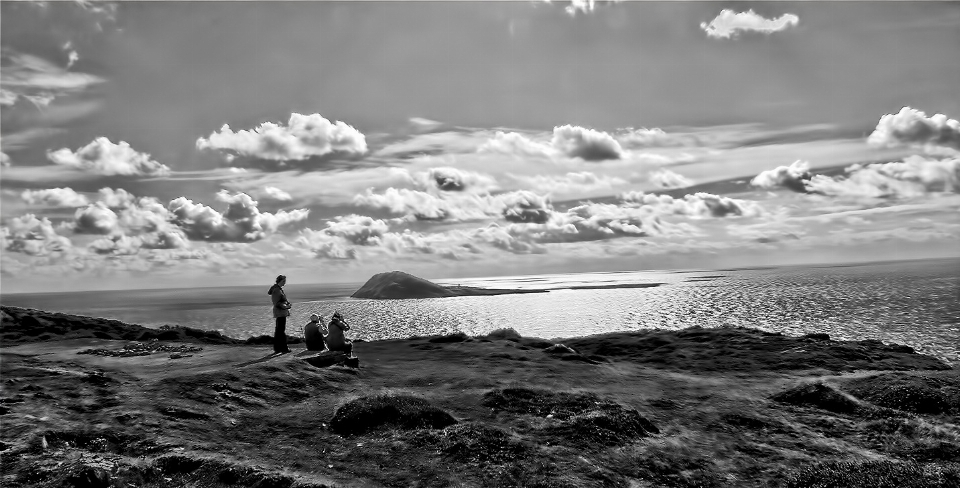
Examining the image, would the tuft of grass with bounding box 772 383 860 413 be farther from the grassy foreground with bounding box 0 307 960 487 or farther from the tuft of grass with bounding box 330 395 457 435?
the tuft of grass with bounding box 330 395 457 435

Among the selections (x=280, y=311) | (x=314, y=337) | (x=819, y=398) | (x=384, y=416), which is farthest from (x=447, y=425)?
(x=819, y=398)

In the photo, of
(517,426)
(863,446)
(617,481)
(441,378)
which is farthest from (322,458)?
(863,446)

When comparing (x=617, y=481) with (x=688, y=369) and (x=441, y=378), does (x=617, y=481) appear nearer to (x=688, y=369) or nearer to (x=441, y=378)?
(x=441, y=378)

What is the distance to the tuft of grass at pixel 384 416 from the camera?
1392 centimetres

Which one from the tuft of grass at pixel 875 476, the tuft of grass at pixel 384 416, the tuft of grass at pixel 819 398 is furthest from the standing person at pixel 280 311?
the tuft of grass at pixel 819 398

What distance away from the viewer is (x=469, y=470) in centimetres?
1177

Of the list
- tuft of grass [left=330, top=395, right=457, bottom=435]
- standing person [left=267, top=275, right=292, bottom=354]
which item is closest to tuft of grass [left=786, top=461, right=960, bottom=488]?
tuft of grass [left=330, top=395, right=457, bottom=435]

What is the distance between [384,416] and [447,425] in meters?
1.86

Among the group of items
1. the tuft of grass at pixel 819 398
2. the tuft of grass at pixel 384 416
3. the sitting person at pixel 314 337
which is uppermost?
the sitting person at pixel 314 337

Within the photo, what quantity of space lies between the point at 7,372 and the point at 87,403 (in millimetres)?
4099

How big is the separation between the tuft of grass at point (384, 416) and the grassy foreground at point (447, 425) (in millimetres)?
46

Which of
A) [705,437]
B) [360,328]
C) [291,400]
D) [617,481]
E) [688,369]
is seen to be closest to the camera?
[617,481]

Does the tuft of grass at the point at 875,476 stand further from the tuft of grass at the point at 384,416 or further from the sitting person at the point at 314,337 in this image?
the sitting person at the point at 314,337

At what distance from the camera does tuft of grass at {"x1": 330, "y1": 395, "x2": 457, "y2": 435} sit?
13922 mm
